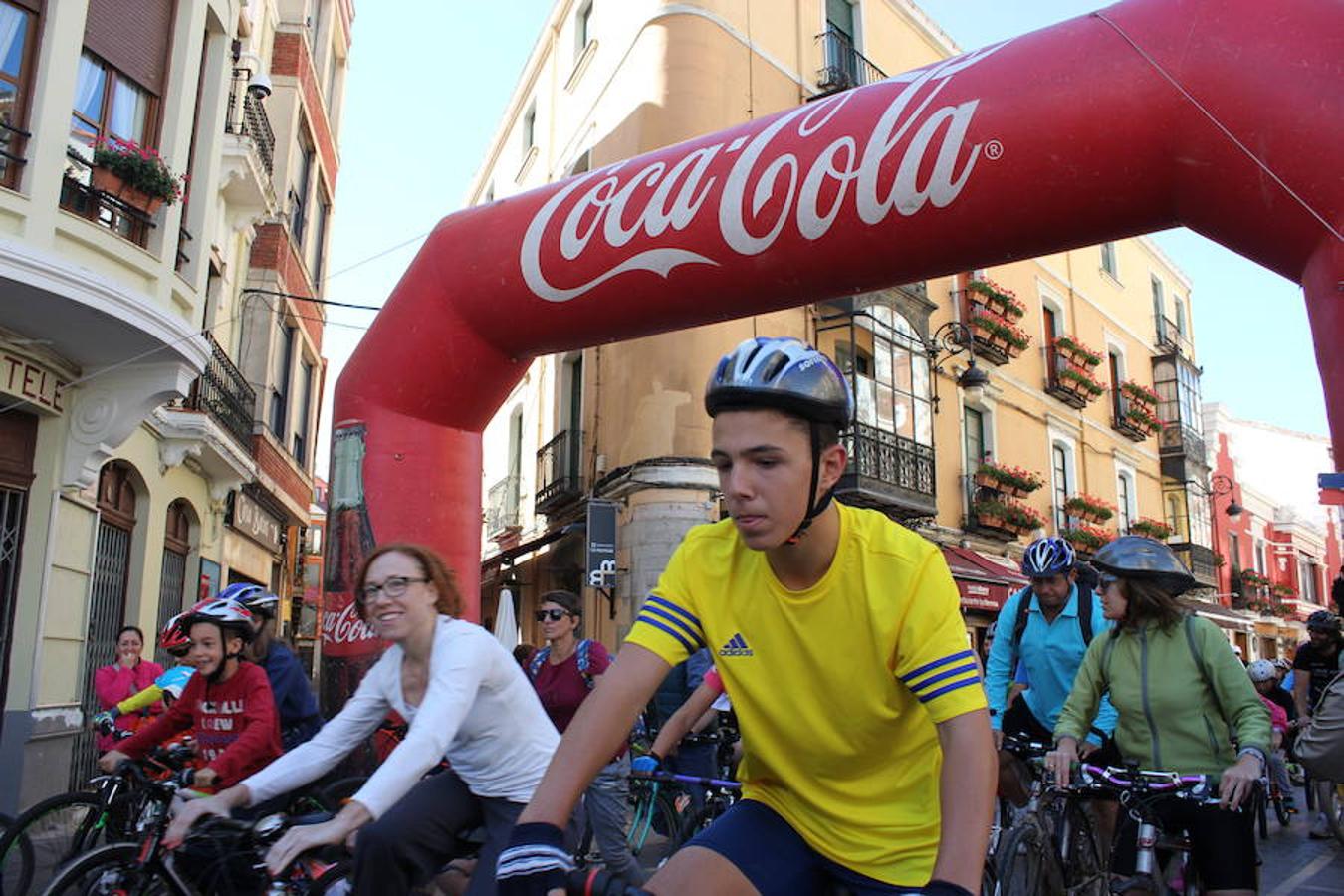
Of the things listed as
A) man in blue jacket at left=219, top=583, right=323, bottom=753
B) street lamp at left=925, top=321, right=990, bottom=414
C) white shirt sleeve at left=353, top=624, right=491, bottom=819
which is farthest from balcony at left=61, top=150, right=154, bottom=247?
street lamp at left=925, top=321, right=990, bottom=414

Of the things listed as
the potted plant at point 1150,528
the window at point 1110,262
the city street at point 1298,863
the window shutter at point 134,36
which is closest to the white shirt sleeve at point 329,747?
the city street at point 1298,863

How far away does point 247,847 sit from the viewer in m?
3.64

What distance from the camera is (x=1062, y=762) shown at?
4.43m

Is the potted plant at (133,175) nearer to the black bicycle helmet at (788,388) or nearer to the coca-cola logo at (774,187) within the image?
the coca-cola logo at (774,187)

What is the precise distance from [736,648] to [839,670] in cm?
22

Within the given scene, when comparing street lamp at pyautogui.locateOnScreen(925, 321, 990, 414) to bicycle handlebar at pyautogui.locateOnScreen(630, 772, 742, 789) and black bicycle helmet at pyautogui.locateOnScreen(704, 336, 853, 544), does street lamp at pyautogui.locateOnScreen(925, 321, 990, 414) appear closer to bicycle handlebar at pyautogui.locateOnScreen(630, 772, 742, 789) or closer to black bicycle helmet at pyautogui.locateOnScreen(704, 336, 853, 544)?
bicycle handlebar at pyautogui.locateOnScreen(630, 772, 742, 789)

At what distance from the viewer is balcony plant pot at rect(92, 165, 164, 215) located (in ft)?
30.5

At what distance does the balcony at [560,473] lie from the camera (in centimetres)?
1811

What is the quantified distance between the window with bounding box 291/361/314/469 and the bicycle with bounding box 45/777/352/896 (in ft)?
56.7

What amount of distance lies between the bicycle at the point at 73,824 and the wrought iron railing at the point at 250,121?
9.72m

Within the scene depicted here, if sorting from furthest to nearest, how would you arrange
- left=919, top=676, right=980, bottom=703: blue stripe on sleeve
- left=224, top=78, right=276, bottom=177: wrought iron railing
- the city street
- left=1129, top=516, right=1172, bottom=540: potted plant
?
left=1129, top=516, right=1172, bottom=540: potted plant < left=224, top=78, right=276, bottom=177: wrought iron railing < the city street < left=919, top=676, right=980, bottom=703: blue stripe on sleeve

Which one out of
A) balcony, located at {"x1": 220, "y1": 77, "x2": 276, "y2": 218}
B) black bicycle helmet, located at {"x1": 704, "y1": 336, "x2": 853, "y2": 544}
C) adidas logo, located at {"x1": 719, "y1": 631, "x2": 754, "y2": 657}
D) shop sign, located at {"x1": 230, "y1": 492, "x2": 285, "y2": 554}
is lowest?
adidas logo, located at {"x1": 719, "y1": 631, "x2": 754, "y2": 657}

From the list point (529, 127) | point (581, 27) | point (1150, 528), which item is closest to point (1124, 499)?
point (1150, 528)

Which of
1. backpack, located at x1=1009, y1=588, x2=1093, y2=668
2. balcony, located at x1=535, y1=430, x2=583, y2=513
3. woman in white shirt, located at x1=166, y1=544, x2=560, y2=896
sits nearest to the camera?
woman in white shirt, located at x1=166, y1=544, x2=560, y2=896
